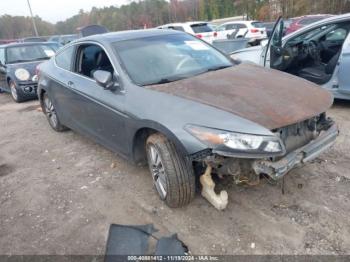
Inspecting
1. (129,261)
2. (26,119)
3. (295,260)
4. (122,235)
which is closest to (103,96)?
(122,235)

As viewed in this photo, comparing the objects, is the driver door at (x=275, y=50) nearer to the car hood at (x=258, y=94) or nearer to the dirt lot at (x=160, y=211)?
the dirt lot at (x=160, y=211)

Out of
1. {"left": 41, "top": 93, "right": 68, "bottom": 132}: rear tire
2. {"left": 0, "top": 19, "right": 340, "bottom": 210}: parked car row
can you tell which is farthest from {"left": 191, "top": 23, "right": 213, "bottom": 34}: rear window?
{"left": 0, "top": 19, "right": 340, "bottom": 210}: parked car row

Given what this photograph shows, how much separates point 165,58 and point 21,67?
6102 millimetres

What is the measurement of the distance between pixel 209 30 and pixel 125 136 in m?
14.0

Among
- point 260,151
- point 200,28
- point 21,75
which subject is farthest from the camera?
point 200,28

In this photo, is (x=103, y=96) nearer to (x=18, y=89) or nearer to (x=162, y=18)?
(x=18, y=89)

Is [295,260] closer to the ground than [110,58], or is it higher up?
closer to the ground

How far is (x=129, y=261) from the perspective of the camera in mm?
2496

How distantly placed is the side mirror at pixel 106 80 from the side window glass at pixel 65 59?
1.31 meters

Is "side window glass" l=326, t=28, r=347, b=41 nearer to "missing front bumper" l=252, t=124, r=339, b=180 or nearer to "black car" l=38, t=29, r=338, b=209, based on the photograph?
"black car" l=38, t=29, r=338, b=209

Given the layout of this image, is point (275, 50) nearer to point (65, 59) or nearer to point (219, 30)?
point (65, 59)

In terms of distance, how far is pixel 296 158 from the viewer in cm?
265

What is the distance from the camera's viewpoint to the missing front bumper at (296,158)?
98.7 inches

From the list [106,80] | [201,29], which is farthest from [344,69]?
[201,29]
